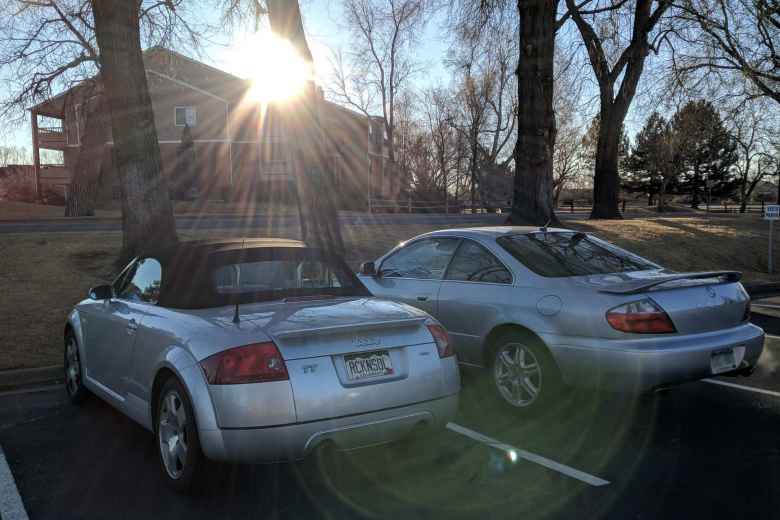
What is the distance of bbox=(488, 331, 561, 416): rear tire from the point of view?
16.9 ft

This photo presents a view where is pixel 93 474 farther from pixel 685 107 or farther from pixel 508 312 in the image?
pixel 685 107

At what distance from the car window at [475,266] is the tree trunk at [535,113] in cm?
880

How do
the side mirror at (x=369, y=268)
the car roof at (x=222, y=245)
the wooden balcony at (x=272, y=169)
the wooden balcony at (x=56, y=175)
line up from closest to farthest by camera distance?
the car roof at (x=222, y=245) < the side mirror at (x=369, y=268) < the wooden balcony at (x=272, y=169) < the wooden balcony at (x=56, y=175)

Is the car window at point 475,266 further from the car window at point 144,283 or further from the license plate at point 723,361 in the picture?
the car window at point 144,283

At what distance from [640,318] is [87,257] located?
395 inches

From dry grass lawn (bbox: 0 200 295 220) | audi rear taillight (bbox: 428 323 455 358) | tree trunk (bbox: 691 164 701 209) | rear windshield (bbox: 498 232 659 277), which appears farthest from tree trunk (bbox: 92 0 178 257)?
tree trunk (bbox: 691 164 701 209)

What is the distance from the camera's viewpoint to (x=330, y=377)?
3.74 m

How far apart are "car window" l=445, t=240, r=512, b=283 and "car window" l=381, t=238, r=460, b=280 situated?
0.38ft

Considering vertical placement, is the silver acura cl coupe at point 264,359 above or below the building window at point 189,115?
below

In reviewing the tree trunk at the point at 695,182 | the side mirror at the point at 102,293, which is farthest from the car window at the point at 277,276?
the tree trunk at the point at 695,182

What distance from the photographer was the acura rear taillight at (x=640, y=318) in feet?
15.8

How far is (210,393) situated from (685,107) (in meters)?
24.2

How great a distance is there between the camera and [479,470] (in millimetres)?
4336

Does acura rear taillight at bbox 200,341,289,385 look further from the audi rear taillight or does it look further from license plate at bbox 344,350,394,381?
the audi rear taillight
